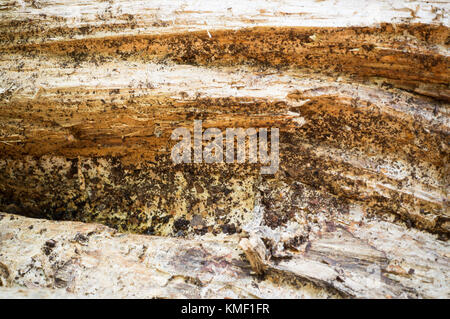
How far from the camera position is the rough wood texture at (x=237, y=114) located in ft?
8.27

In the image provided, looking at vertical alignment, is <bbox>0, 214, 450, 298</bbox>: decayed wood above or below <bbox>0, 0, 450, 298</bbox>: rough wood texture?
below

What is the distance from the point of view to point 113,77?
2.70 m

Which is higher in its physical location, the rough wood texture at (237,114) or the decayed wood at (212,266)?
the rough wood texture at (237,114)

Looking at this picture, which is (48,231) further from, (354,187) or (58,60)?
(354,187)

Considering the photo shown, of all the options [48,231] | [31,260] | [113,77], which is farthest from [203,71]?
[31,260]

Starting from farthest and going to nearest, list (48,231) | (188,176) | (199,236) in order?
(188,176) → (199,236) → (48,231)

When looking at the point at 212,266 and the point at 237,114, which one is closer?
the point at 212,266

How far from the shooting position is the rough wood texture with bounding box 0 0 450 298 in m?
2.52

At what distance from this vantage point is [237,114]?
268 cm

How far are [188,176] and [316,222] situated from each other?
113 cm

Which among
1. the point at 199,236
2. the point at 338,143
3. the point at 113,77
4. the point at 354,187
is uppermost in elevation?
the point at 113,77

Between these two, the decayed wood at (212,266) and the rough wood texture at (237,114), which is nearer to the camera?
the decayed wood at (212,266)

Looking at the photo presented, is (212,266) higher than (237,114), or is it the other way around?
(237,114)

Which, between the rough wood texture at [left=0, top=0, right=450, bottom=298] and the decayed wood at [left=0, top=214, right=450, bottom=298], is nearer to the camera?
the decayed wood at [left=0, top=214, right=450, bottom=298]
